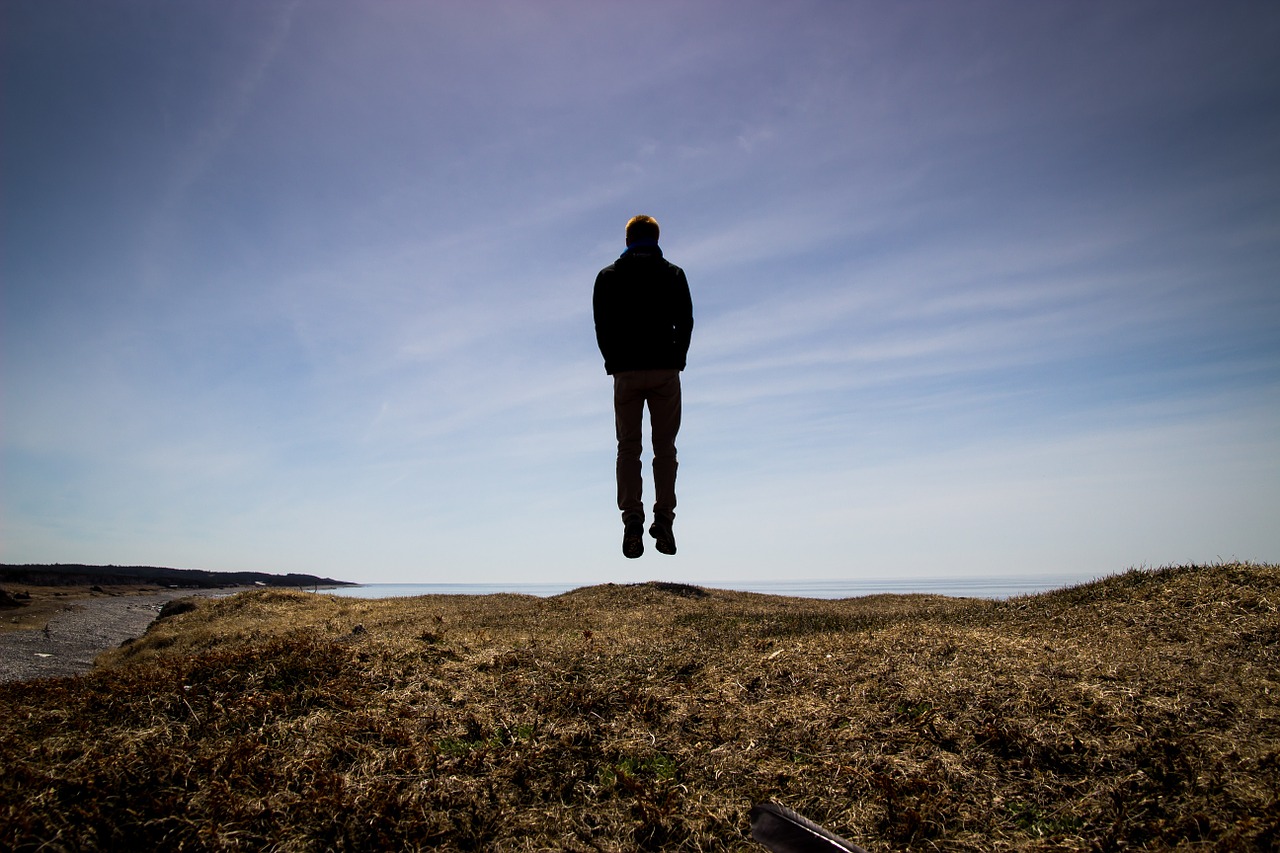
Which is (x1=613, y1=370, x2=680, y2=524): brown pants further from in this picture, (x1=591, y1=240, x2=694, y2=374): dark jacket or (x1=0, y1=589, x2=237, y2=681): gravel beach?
(x1=0, y1=589, x2=237, y2=681): gravel beach

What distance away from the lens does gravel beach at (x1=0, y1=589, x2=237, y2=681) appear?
53.1 ft

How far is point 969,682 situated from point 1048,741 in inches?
42.4

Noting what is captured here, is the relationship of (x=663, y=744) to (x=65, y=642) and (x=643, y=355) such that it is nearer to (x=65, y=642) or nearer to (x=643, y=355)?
(x=643, y=355)

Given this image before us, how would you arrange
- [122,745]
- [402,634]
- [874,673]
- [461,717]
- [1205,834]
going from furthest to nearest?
[402,634] → [874,673] → [461,717] → [122,745] → [1205,834]

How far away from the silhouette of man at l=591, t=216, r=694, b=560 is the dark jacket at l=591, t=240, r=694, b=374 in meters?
0.01

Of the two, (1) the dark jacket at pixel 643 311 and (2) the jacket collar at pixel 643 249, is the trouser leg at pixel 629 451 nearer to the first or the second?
(1) the dark jacket at pixel 643 311

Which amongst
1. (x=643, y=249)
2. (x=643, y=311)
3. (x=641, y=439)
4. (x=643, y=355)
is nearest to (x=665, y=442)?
(x=641, y=439)

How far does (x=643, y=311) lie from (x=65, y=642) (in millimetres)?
25292

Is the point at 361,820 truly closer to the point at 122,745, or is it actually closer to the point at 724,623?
the point at 122,745

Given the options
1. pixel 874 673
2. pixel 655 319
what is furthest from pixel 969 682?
pixel 655 319

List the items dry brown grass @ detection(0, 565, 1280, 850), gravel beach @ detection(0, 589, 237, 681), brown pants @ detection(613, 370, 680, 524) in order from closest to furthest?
1. dry brown grass @ detection(0, 565, 1280, 850)
2. brown pants @ detection(613, 370, 680, 524)
3. gravel beach @ detection(0, 589, 237, 681)

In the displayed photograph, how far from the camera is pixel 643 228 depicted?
31.2ft

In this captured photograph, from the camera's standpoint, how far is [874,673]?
259 inches

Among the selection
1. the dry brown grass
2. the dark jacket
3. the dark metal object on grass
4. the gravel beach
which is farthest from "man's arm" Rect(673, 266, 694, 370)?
the gravel beach
